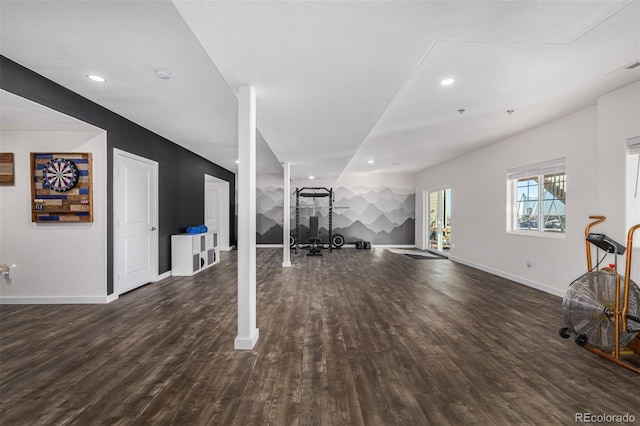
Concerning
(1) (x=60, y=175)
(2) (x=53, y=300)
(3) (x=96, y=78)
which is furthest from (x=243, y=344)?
(1) (x=60, y=175)

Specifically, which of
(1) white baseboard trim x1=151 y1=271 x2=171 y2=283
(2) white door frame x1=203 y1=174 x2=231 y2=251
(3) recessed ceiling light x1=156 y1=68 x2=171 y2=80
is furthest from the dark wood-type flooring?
(2) white door frame x1=203 y1=174 x2=231 y2=251

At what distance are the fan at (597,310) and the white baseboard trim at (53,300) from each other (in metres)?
5.35

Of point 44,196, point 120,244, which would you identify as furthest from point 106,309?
point 44,196

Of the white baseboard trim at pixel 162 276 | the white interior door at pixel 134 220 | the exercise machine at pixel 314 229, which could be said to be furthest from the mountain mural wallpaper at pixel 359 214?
the white interior door at pixel 134 220

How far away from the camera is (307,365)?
2314mm

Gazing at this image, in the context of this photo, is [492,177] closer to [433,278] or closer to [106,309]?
[433,278]

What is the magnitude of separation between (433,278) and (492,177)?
2409 mm

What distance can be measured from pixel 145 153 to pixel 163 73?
2.46m

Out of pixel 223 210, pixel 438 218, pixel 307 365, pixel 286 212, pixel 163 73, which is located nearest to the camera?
pixel 307 365

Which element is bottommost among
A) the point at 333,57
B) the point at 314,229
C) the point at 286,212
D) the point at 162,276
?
the point at 162,276

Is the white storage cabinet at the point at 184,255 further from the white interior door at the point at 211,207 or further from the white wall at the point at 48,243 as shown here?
the white interior door at the point at 211,207

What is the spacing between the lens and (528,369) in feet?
7.38

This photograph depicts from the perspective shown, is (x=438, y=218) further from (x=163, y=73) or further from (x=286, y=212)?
(x=163, y=73)

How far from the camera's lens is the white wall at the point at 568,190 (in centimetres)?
321
